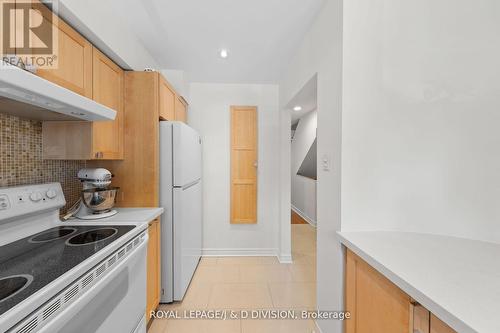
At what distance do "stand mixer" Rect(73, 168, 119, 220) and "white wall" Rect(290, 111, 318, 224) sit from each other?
3794mm

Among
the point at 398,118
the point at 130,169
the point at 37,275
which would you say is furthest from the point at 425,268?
the point at 130,169

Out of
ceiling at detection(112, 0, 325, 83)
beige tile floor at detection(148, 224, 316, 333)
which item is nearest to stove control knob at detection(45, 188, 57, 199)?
beige tile floor at detection(148, 224, 316, 333)

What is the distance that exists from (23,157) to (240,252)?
8.32 ft

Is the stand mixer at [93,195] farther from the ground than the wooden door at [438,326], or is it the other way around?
the stand mixer at [93,195]

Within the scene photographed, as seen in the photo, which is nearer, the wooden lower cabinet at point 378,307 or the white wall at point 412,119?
the wooden lower cabinet at point 378,307

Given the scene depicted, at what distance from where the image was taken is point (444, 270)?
0.86 meters

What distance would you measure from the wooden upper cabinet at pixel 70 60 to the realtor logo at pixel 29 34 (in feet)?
0.06

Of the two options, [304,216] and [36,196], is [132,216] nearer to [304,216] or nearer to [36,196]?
[36,196]

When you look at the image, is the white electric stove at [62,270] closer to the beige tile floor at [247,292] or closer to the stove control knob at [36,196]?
the stove control knob at [36,196]

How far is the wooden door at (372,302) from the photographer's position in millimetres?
851

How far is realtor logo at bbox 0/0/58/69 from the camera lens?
101 centimetres

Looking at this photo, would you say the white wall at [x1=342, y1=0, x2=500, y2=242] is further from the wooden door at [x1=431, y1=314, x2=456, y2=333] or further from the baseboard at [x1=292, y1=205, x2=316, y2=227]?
the baseboard at [x1=292, y1=205, x2=316, y2=227]

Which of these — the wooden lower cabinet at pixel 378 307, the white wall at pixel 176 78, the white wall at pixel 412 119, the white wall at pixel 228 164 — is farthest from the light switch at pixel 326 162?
the white wall at pixel 176 78

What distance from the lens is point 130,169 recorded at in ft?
6.20
